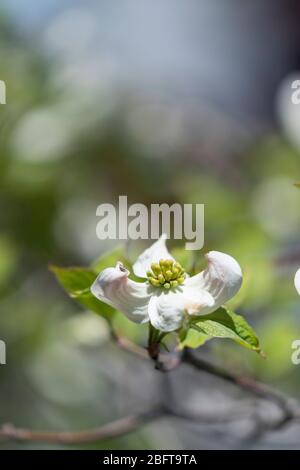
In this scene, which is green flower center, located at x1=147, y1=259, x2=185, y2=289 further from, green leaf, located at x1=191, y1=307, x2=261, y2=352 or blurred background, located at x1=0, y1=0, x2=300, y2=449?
blurred background, located at x1=0, y1=0, x2=300, y2=449

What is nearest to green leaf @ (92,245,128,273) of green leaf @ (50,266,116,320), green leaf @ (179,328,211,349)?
green leaf @ (50,266,116,320)

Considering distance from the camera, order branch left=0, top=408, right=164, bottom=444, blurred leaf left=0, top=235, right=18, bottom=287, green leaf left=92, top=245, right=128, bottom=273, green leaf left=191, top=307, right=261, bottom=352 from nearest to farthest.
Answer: green leaf left=191, top=307, right=261, bottom=352 → green leaf left=92, top=245, right=128, bottom=273 → branch left=0, top=408, right=164, bottom=444 → blurred leaf left=0, top=235, right=18, bottom=287

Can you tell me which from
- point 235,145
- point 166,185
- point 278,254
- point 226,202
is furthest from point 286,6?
point 278,254

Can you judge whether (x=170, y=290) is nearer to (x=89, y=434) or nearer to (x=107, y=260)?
(x=107, y=260)

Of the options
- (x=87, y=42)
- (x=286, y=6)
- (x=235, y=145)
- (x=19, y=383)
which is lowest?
(x=19, y=383)

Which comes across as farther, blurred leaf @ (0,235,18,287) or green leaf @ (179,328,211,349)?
blurred leaf @ (0,235,18,287)

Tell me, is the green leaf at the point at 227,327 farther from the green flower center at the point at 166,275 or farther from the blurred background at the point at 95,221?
the blurred background at the point at 95,221
